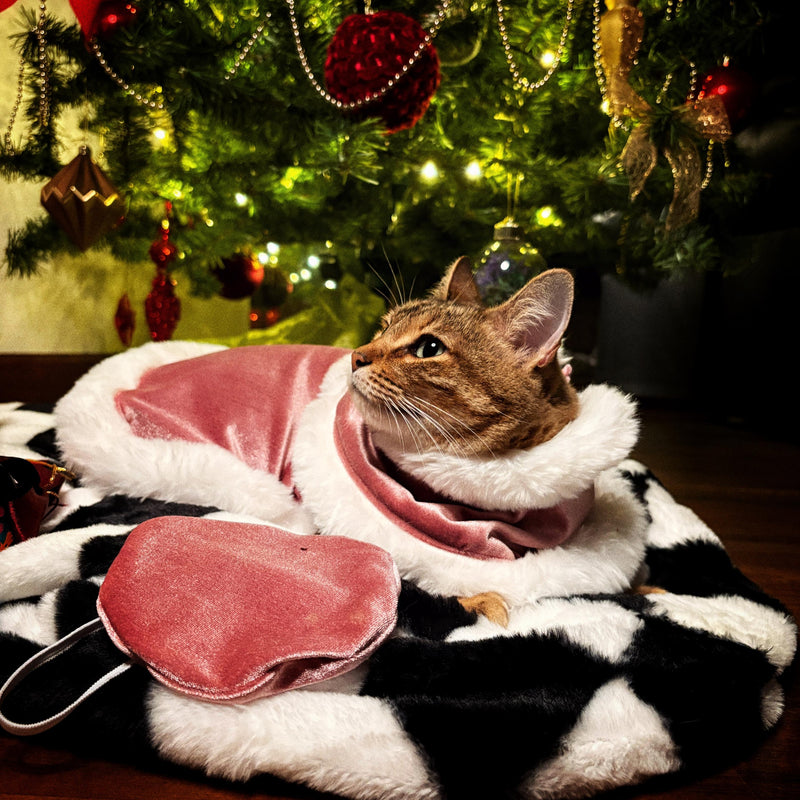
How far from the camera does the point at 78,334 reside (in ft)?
7.20

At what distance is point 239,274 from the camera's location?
2.06m

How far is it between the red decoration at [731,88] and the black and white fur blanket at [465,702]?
3.63ft

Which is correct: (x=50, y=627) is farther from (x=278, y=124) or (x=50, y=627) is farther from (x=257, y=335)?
(x=257, y=335)

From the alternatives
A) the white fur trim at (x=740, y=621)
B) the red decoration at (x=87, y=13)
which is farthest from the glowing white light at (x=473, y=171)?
the white fur trim at (x=740, y=621)

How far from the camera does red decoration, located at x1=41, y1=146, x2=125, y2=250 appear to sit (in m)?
1.24

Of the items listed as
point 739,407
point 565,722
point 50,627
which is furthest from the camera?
point 739,407

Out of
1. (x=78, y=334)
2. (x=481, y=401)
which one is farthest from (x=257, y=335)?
(x=481, y=401)

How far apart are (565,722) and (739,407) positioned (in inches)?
92.0

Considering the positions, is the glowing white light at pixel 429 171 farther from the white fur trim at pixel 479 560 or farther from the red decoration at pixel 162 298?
the white fur trim at pixel 479 560

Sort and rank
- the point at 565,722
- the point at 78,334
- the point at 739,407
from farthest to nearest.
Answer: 1. the point at 739,407
2. the point at 78,334
3. the point at 565,722

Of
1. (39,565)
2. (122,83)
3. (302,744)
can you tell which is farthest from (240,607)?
(122,83)


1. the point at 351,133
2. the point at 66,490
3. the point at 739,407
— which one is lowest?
the point at 739,407

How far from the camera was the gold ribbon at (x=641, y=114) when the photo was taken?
127cm

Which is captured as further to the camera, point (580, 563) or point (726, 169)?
point (726, 169)
